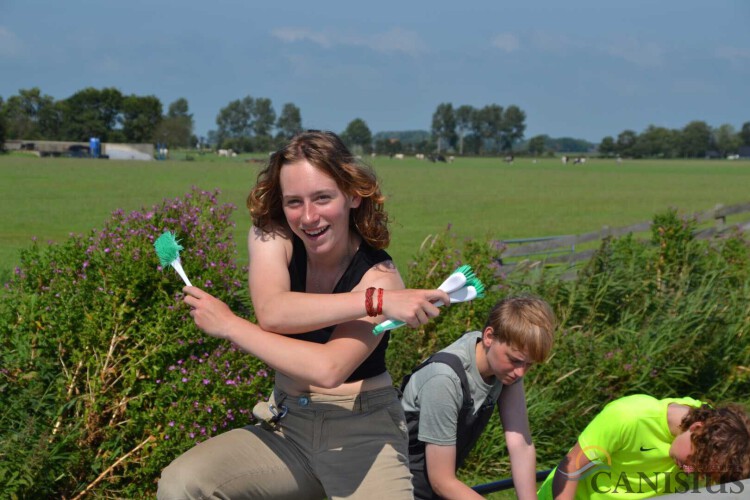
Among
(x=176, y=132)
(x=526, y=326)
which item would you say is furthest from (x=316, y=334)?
(x=176, y=132)

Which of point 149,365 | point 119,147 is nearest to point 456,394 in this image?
point 149,365

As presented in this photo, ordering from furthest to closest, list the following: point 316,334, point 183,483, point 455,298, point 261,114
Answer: point 261,114 < point 316,334 < point 455,298 < point 183,483

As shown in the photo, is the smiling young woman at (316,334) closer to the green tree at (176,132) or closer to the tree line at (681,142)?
the green tree at (176,132)

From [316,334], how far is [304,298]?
0.18m

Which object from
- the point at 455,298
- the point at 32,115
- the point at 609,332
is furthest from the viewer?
the point at 32,115

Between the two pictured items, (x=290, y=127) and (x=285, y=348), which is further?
Answer: (x=290, y=127)

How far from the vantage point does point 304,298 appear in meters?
2.39

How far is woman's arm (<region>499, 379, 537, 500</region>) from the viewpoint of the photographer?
10.6 ft

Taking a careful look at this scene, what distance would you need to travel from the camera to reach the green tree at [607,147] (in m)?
173

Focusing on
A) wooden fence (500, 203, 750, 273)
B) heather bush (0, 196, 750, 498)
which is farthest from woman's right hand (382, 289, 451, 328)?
wooden fence (500, 203, 750, 273)

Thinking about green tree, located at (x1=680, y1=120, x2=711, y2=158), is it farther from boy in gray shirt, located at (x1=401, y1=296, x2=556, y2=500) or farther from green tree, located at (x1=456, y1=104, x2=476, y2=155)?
boy in gray shirt, located at (x1=401, y1=296, x2=556, y2=500)

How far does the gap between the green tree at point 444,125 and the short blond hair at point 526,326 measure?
7141 inches

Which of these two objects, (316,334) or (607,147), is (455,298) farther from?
(607,147)

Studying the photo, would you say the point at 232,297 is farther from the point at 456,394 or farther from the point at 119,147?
the point at 119,147
